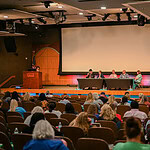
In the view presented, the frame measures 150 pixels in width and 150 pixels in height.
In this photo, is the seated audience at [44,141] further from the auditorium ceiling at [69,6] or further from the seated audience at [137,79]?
the seated audience at [137,79]

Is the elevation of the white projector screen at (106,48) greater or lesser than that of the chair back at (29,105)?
greater

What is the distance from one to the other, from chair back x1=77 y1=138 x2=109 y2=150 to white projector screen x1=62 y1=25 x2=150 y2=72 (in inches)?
585

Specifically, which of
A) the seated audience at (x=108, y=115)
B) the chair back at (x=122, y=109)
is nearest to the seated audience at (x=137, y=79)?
the chair back at (x=122, y=109)

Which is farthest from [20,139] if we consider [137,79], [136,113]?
[137,79]

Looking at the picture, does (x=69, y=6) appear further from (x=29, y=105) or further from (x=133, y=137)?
(x=133, y=137)

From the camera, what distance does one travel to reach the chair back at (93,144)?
12.1ft

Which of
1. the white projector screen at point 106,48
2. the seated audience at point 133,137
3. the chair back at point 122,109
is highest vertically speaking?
the white projector screen at point 106,48

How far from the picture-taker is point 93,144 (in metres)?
3.71

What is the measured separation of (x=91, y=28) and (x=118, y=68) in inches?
118

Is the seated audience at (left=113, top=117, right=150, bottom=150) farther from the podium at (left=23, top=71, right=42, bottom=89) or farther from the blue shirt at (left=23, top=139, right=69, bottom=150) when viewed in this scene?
the podium at (left=23, top=71, right=42, bottom=89)

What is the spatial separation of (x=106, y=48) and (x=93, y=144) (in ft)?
51.1

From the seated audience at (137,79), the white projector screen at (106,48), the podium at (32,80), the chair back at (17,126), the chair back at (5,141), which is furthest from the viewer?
the white projector screen at (106,48)

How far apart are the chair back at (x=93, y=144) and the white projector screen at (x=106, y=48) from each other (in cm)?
1487

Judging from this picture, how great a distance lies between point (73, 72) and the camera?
65.2ft
